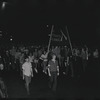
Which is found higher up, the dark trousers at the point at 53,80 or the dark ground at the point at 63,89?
the dark trousers at the point at 53,80

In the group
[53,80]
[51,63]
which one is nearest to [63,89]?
[53,80]

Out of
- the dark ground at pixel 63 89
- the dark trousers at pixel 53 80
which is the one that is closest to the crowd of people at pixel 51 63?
the dark trousers at pixel 53 80

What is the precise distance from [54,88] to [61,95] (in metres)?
1.33

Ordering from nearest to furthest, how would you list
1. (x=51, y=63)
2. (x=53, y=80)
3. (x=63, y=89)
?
1. (x=51, y=63)
2. (x=53, y=80)
3. (x=63, y=89)

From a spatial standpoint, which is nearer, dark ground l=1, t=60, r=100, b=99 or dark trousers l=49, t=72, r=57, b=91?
dark ground l=1, t=60, r=100, b=99

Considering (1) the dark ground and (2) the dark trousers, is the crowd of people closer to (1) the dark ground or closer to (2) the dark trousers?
(2) the dark trousers

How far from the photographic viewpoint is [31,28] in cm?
5416

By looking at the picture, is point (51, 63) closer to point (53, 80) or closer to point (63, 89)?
point (53, 80)

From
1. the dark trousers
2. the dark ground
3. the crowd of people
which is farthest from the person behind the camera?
the dark trousers

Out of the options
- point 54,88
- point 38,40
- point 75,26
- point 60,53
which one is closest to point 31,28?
point 38,40

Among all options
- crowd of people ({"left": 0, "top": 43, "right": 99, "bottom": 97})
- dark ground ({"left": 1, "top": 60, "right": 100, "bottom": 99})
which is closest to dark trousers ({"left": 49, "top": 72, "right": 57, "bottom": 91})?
crowd of people ({"left": 0, "top": 43, "right": 99, "bottom": 97})

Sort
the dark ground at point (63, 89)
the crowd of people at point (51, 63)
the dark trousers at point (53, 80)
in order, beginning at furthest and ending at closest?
the dark trousers at point (53, 80) < the crowd of people at point (51, 63) < the dark ground at point (63, 89)

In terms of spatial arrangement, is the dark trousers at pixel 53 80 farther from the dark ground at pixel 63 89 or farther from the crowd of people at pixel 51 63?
the dark ground at pixel 63 89

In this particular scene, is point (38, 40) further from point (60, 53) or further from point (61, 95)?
point (61, 95)
